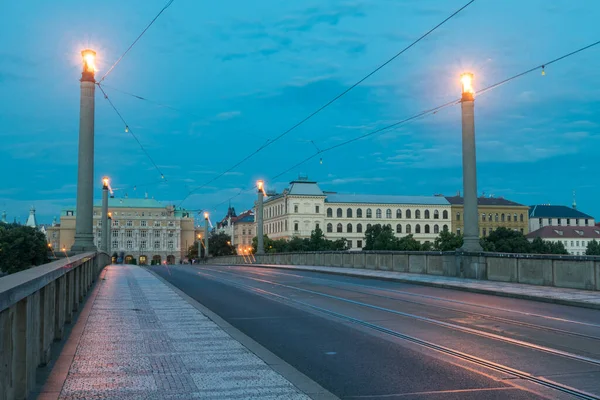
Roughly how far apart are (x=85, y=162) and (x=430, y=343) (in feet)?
46.3

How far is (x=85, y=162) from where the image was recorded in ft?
66.8

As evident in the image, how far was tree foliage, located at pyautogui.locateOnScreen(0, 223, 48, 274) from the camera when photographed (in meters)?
68.2

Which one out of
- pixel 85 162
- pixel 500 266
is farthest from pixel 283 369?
pixel 500 266

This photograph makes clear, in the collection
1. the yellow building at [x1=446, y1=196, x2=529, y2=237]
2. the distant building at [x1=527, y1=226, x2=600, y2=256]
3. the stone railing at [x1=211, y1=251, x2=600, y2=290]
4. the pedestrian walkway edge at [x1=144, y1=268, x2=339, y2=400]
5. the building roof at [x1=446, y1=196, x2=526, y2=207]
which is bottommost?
the pedestrian walkway edge at [x1=144, y1=268, x2=339, y2=400]

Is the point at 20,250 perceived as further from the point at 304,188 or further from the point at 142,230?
the point at 142,230

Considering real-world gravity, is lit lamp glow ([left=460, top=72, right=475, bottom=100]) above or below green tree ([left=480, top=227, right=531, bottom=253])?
above

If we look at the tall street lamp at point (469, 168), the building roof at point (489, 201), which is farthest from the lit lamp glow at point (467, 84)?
the building roof at point (489, 201)

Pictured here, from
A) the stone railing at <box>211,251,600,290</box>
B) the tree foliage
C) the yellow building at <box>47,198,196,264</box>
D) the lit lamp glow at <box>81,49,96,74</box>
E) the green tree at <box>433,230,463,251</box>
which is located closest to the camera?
the stone railing at <box>211,251,600,290</box>

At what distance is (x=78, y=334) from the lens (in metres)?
10.8

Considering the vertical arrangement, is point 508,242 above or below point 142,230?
below

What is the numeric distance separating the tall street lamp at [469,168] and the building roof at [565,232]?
121810 millimetres

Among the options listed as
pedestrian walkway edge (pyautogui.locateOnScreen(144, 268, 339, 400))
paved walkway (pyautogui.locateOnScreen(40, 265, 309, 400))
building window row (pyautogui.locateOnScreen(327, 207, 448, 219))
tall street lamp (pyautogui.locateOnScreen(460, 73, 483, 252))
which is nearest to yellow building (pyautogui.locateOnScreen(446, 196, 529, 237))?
building window row (pyautogui.locateOnScreen(327, 207, 448, 219))

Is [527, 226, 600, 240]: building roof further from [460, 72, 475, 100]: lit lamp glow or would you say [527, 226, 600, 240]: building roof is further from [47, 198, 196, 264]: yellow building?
[460, 72, 475, 100]: lit lamp glow

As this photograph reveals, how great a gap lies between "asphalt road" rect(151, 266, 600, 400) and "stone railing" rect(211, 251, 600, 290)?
10.9 ft
